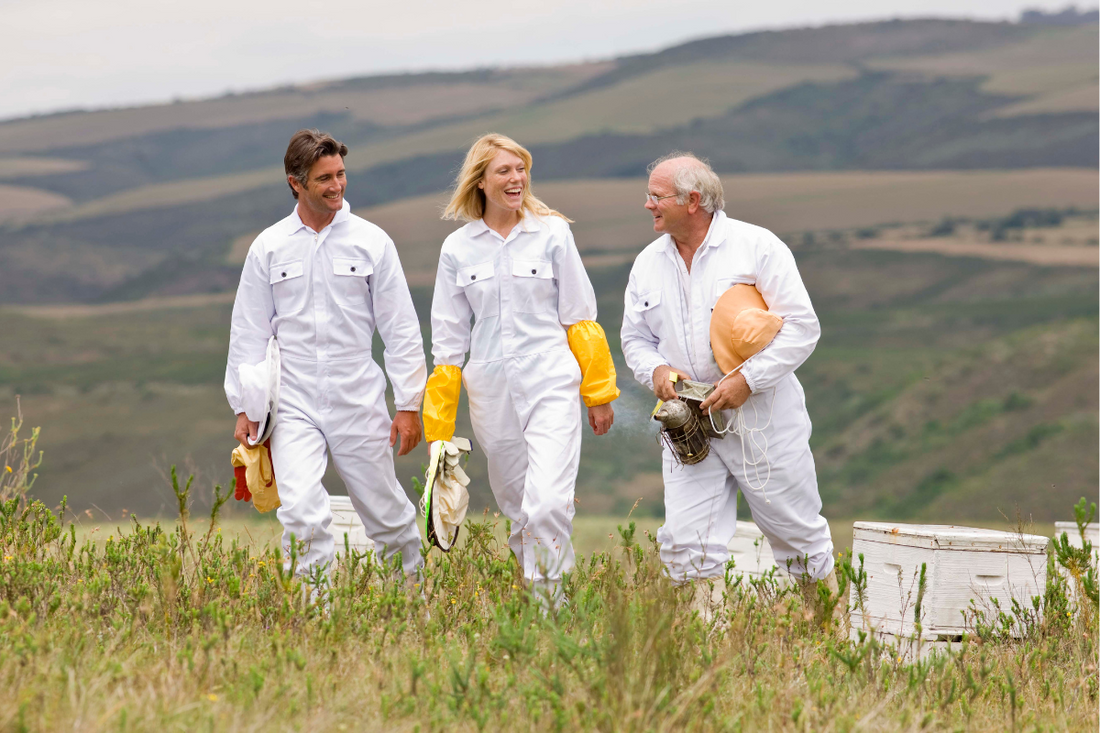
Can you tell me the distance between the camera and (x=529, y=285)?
5.53m

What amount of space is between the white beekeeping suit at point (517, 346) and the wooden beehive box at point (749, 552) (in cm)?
159

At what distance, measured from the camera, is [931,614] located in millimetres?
4992

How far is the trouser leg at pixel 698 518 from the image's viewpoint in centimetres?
554

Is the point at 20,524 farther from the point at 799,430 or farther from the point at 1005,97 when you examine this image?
the point at 1005,97

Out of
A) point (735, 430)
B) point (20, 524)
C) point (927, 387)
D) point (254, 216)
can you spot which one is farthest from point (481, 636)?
point (254, 216)

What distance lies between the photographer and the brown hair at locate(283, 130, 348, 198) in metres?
5.47

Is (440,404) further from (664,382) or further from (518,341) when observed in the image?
(664,382)

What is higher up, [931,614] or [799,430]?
[799,430]

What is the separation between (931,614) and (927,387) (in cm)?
6666

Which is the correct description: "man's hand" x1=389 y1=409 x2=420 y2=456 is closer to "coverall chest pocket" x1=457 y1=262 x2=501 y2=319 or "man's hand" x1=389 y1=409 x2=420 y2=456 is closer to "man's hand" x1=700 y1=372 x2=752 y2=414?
"coverall chest pocket" x1=457 y1=262 x2=501 y2=319

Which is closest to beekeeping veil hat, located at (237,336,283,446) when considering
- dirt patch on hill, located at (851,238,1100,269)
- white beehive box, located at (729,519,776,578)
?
white beehive box, located at (729,519,776,578)

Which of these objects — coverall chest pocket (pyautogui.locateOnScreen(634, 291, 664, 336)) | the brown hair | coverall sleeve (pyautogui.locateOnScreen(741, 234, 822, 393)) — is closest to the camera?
coverall sleeve (pyautogui.locateOnScreen(741, 234, 822, 393))

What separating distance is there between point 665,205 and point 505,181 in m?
0.78

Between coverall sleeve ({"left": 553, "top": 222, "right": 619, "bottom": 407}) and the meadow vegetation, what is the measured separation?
71 centimetres
